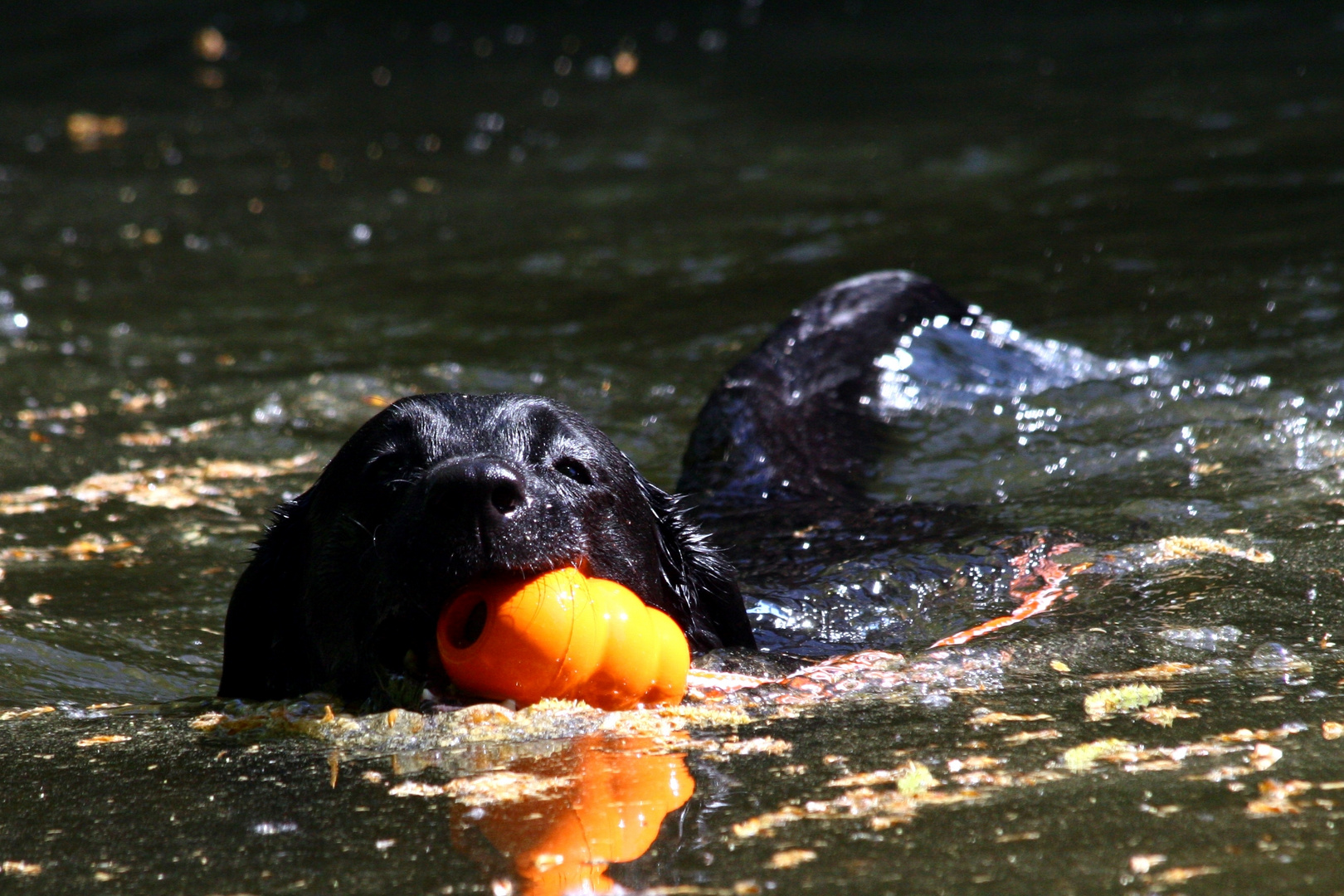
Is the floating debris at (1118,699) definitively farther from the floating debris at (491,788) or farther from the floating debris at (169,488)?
the floating debris at (169,488)

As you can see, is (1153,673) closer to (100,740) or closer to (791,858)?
(791,858)

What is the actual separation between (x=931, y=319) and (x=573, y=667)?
3.50 m

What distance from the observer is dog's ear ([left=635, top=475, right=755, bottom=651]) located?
3.99 meters

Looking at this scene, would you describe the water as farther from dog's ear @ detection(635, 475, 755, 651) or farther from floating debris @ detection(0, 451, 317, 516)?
dog's ear @ detection(635, 475, 755, 651)

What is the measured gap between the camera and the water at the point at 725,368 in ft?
8.09

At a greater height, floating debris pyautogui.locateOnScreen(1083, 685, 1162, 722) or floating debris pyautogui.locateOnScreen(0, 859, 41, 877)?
floating debris pyautogui.locateOnScreen(0, 859, 41, 877)

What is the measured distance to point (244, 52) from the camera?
18125 millimetres

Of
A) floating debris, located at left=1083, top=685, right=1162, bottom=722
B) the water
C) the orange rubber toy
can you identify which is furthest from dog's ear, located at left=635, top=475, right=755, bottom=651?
floating debris, located at left=1083, top=685, right=1162, bottom=722

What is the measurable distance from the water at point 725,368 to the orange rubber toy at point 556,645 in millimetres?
202

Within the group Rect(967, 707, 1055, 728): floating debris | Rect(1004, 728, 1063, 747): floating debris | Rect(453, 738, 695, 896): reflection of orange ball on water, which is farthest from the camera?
Rect(967, 707, 1055, 728): floating debris

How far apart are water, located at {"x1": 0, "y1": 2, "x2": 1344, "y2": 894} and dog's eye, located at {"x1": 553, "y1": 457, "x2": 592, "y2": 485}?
73 cm

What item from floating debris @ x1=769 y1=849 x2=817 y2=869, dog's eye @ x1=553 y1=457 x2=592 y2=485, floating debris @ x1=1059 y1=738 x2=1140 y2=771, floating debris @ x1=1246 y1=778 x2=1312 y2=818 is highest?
dog's eye @ x1=553 y1=457 x2=592 y2=485

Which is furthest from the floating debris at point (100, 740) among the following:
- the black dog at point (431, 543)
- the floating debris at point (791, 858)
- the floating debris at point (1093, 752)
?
the floating debris at point (1093, 752)

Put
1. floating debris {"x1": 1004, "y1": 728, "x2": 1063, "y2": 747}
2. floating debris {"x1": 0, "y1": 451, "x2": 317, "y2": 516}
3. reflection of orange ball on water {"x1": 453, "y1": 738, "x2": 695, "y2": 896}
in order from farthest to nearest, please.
Answer: floating debris {"x1": 0, "y1": 451, "x2": 317, "y2": 516}, floating debris {"x1": 1004, "y1": 728, "x2": 1063, "y2": 747}, reflection of orange ball on water {"x1": 453, "y1": 738, "x2": 695, "y2": 896}
